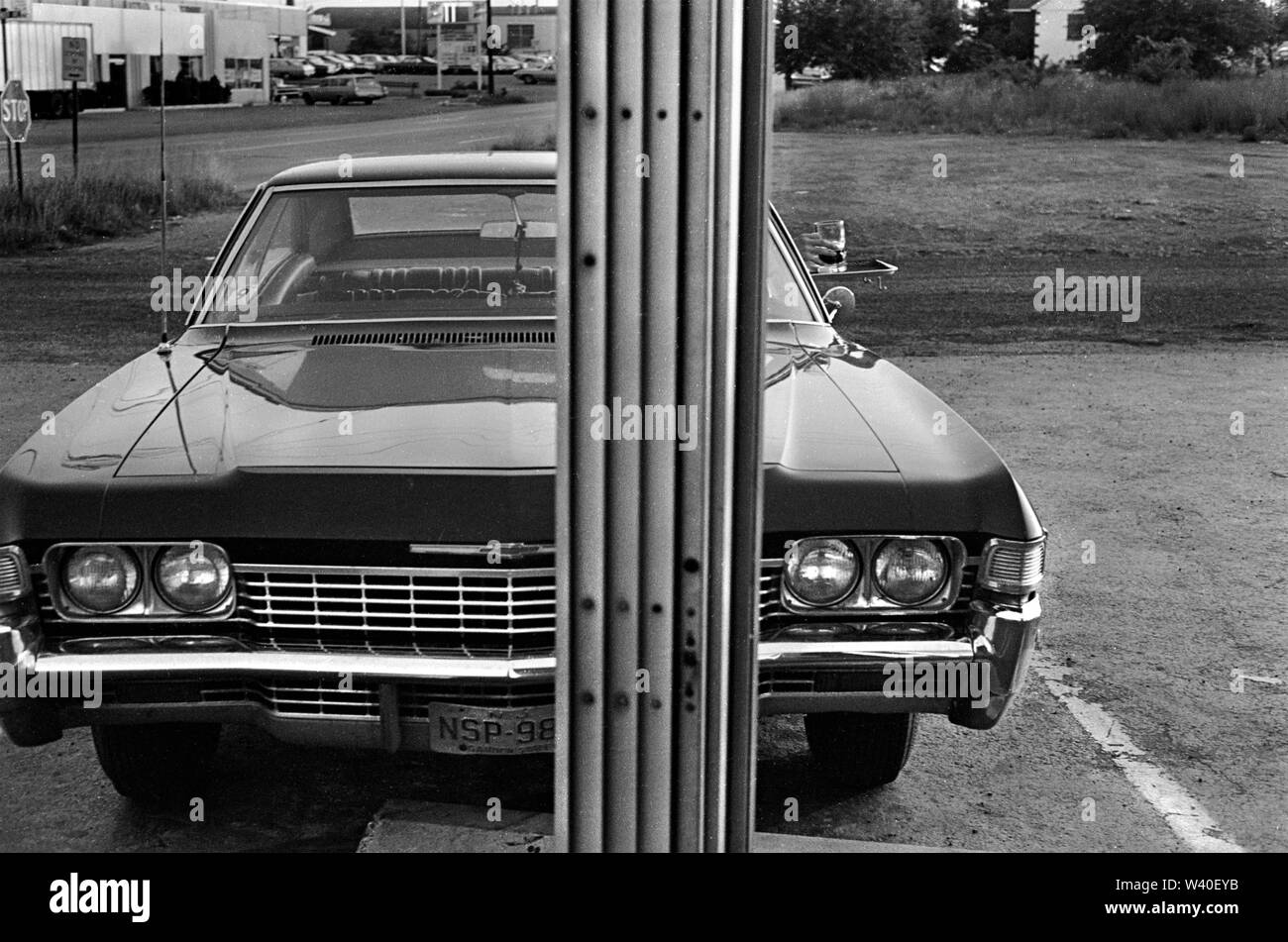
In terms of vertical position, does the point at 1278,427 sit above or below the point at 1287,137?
below

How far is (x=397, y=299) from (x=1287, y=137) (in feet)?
38.3

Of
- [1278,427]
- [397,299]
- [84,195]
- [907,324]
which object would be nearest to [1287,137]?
[907,324]

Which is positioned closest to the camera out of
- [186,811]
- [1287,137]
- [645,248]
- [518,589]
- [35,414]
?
[645,248]

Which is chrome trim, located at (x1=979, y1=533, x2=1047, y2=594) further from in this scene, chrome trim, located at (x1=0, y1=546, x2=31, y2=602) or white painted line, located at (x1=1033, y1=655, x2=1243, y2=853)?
chrome trim, located at (x1=0, y1=546, x2=31, y2=602)

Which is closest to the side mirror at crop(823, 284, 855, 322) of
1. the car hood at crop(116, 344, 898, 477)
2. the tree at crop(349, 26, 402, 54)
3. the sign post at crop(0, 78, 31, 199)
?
the car hood at crop(116, 344, 898, 477)

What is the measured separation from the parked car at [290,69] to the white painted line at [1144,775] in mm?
28473

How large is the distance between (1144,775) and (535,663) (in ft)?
5.29

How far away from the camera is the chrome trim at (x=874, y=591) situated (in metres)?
2.85

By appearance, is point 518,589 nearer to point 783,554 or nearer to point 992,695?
point 783,554

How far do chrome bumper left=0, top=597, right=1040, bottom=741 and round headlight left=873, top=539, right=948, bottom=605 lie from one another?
0.08 metres

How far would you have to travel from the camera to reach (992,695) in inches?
115

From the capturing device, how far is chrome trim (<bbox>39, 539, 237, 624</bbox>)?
9.22 feet

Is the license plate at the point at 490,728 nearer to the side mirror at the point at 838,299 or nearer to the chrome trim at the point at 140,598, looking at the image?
the chrome trim at the point at 140,598

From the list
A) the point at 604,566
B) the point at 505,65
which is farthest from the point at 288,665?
the point at 505,65
